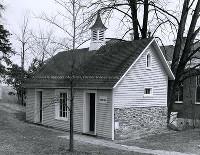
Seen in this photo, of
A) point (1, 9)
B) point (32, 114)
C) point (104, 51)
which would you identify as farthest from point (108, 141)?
point (1, 9)

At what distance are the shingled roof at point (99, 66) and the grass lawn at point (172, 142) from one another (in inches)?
137

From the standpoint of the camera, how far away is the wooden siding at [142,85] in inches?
813

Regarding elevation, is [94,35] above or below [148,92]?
above

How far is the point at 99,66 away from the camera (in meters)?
22.3

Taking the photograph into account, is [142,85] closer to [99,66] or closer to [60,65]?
[99,66]

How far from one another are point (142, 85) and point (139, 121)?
2.09 metres

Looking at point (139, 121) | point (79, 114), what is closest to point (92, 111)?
point (79, 114)

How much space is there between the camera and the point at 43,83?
25.3 metres

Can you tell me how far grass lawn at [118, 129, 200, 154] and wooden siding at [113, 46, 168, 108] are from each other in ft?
6.80

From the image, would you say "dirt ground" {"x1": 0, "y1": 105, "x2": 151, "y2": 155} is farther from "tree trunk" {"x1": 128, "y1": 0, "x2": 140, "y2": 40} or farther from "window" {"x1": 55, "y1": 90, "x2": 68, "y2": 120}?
"tree trunk" {"x1": 128, "y1": 0, "x2": 140, "y2": 40}

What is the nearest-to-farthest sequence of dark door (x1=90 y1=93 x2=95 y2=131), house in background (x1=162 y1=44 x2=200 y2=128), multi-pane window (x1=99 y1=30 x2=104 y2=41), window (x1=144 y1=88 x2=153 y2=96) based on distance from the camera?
dark door (x1=90 y1=93 x2=95 y2=131), window (x1=144 y1=88 x2=153 y2=96), multi-pane window (x1=99 y1=30 x2=104 y2=41), house in background (x1=162 y1=44 x2=200 y2=128)

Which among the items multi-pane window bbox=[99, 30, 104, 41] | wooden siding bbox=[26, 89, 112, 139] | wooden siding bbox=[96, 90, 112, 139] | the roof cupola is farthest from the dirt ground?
multi-pane window bbox=[99, 30, 104, 41]

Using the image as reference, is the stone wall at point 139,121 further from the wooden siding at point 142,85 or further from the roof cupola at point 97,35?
the roof cupola at point 97,35

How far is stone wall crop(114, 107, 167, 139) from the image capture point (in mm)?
20469
